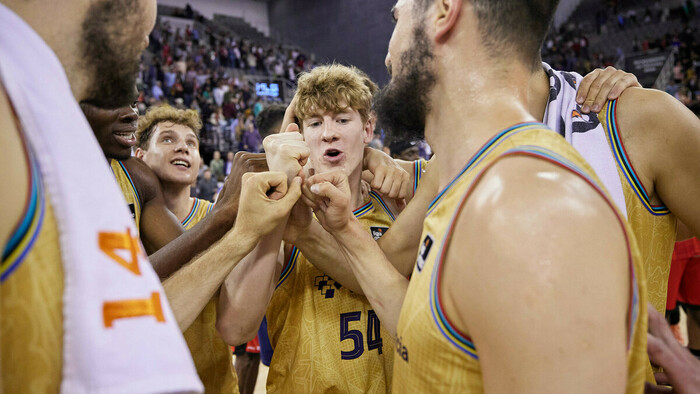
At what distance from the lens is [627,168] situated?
1.70 metres

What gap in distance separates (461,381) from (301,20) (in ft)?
90.4

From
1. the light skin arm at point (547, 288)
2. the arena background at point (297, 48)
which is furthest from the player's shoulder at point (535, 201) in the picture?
the arena background at point (297, 48)

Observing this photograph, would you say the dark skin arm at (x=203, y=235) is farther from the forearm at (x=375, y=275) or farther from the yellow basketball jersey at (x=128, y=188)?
the yellow basketball jersey at (x=128, y=188)

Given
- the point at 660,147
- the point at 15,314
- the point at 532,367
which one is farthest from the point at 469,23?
the point at 15,314

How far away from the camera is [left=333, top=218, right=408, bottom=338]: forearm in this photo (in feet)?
5.70

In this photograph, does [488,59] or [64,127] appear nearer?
[64,127]

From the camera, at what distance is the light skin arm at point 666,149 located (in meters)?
1.63

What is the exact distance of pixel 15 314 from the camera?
802 mm

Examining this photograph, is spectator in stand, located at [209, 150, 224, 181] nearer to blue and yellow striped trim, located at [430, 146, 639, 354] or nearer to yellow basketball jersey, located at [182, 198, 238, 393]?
yellow basketball jersey, located at [182, 198, 238, 393]

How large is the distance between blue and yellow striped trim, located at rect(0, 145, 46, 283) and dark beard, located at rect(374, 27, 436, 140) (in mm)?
1064

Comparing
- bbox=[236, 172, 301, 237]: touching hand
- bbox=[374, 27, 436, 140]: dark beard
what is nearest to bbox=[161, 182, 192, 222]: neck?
bbox=[236, 172, 301, 237]: touching hand

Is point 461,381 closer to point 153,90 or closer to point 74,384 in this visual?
point 74,384

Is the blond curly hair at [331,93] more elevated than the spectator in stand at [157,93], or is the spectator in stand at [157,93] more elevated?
the spectator in stand at [157,93]

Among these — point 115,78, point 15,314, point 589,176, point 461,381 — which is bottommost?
point 461,381
